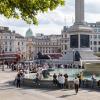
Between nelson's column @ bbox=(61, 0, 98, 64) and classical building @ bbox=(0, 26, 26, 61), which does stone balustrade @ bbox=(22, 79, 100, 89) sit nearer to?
nelson's column @ bbox=(61, 0, 98, 64)

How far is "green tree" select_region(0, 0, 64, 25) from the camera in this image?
51.3 feet

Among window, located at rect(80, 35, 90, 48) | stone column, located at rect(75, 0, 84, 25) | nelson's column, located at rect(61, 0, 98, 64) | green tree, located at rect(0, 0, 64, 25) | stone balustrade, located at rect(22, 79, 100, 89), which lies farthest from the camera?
window, located at rect(80, 35, 90, 48)

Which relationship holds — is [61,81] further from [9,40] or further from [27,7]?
[9,40]

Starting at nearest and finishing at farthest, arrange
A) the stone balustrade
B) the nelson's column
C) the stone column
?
the stone balustrade, the stone column, the nelson's column

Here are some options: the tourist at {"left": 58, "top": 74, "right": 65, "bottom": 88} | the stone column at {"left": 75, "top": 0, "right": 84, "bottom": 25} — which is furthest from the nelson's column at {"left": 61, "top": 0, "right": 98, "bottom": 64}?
the tourist at {"left": 58, "top": 74, "right": 65, "bottom": 88}

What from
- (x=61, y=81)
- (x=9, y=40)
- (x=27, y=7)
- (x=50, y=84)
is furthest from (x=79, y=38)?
(x=9, y=40)

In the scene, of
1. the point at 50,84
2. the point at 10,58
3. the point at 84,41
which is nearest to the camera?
the point at 50,84

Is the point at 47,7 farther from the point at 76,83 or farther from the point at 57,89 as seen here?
the point at 57,89

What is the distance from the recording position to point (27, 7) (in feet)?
52.1

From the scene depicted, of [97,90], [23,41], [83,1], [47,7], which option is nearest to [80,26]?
[83,1]

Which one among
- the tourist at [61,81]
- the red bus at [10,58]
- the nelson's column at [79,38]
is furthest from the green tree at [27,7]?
the red bus at [10,58]

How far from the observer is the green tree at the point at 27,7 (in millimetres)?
15641

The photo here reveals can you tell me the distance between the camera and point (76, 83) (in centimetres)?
3072

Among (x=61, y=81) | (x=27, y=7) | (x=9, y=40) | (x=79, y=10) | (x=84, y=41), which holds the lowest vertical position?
(x=61, y=81)
